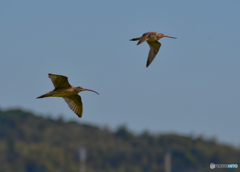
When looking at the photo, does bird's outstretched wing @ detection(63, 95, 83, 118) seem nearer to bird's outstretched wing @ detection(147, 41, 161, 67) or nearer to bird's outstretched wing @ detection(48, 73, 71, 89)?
bird's outstretched wing @ detection(48, 73, 71, 89)

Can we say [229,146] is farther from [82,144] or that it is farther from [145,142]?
[82,144]

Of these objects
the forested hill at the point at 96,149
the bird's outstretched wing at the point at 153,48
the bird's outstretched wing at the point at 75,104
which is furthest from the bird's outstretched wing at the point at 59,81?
the forested hill at the point at 96,149

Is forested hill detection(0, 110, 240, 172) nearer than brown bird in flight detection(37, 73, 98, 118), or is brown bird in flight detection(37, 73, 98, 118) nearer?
brown bird in flight detection(37, 73, 98, 118)

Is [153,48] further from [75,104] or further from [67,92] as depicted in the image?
[67,92]

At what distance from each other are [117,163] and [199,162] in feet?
38.5

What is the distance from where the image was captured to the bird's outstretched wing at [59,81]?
21689 millimetres

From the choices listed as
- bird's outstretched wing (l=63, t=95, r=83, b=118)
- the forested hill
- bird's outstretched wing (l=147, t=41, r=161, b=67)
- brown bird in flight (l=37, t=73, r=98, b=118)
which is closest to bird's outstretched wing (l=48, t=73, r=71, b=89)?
brown bird in flight (l=37, t=73, r=98, b=118)

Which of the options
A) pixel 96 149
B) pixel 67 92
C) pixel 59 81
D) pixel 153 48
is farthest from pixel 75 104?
pixel 96 149

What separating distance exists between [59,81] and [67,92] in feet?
2.41

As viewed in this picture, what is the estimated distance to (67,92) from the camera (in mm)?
22625

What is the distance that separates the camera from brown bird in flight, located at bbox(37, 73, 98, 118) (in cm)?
2188

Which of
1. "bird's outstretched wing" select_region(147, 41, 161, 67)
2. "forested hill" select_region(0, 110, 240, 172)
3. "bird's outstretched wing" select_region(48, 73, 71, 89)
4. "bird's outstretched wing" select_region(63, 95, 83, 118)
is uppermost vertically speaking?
"forested hill" select_region(0, 110, 240, 172)

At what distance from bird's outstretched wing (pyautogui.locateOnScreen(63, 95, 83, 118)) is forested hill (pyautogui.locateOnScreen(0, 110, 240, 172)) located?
73598mm

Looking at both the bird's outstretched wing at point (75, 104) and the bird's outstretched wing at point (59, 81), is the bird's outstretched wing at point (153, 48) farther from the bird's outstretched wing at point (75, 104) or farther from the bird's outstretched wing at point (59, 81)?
the bird's outstretched wing at point (59, 81)
